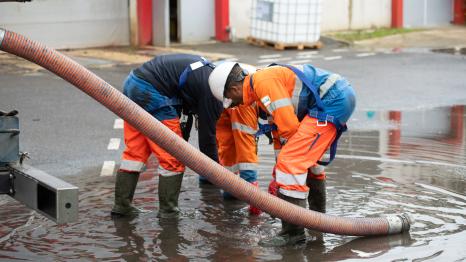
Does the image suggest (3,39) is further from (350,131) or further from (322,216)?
(350,131)

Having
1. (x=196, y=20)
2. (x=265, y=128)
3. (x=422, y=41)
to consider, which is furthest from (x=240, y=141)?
(x=422, y=41)

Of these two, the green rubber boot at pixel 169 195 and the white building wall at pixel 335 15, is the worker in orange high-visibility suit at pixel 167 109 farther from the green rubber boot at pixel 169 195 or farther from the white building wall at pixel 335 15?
the white building wall at pixel 335 15

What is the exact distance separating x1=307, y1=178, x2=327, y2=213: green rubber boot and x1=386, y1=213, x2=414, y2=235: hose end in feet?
2.11

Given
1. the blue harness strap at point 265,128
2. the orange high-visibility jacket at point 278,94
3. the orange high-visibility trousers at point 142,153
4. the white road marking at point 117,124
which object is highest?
the orange high-visibility jacket at point 278,94

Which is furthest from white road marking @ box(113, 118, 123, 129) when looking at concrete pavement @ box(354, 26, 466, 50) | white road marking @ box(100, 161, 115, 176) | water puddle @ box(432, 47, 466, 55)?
water puddle @ box(432, 47, 466, 55)

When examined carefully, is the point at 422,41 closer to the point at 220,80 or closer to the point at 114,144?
the point at 114,144

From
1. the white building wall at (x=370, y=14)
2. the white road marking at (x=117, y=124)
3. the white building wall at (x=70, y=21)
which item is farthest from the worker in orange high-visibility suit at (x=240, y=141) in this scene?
the white building wall at (x=370, y=14)

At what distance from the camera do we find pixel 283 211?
20.5 ft

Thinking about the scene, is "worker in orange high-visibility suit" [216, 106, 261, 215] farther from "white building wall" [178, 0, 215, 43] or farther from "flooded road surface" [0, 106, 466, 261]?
"white building wall" [178, 0, 215, 43]

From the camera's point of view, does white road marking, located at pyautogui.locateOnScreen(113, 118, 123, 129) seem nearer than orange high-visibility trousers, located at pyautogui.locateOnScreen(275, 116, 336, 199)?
No

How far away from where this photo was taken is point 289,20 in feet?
61.9

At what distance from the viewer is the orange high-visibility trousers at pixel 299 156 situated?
646 centimetres

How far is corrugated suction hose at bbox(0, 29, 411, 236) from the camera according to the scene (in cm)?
525

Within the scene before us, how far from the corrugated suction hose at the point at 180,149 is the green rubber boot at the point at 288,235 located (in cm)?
19
